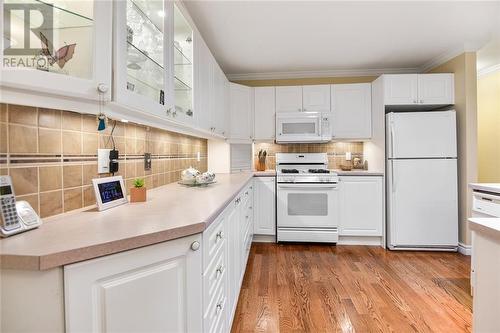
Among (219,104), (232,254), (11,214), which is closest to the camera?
(11,214)

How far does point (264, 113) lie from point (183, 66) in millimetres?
1835

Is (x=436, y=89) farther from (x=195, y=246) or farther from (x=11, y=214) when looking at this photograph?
(x=11, y=214)

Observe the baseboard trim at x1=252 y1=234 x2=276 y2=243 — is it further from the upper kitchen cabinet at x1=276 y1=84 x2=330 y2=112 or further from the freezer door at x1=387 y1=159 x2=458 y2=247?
the upper kitchen cabinet at x1=276 y1=84 x2=330 y2=112

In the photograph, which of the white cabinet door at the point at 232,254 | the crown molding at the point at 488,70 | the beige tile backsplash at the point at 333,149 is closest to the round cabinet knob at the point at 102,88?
the white cabinet door at the point at 232,254

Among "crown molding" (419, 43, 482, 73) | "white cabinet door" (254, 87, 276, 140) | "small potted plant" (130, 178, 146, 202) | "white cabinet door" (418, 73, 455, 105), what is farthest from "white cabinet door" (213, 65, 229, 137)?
"crown molding" (419, 43, 482, 73)

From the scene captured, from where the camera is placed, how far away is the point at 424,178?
288cm

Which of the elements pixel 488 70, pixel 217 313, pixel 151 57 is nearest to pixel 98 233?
pixel 217 313

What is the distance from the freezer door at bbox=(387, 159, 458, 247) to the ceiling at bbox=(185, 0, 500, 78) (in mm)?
1287

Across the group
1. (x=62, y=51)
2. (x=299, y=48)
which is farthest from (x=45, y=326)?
(x=299, y=48)

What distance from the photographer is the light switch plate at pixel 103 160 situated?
1.29 metres

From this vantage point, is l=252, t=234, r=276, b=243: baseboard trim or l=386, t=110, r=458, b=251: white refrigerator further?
l=252, t=234, r=276, b=243: baseboard trim

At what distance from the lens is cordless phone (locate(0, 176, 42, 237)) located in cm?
76

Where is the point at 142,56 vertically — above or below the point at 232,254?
above

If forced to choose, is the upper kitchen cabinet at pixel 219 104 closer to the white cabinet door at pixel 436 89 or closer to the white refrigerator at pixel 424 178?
the white refrigerator at pixel 424 178
